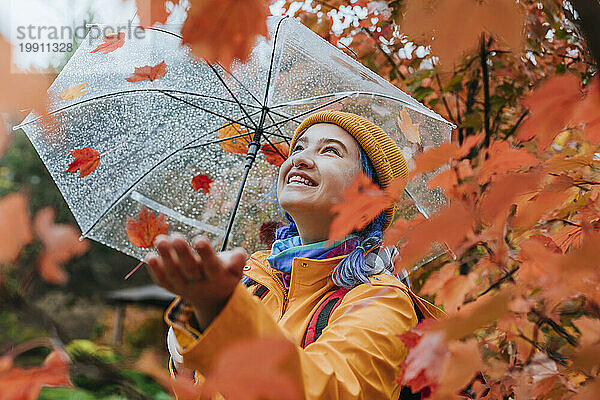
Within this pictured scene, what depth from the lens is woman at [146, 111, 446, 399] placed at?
62 cm

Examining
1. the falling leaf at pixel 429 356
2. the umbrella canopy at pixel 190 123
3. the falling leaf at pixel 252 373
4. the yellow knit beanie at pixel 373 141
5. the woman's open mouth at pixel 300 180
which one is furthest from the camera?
the umbrella canopy at pixel 190 123

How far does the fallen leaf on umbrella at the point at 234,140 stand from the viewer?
6.17 feet

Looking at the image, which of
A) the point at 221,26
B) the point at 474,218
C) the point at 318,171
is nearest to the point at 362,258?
the point at 318,171

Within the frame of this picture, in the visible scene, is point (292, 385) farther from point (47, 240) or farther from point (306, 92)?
point (47, 240)

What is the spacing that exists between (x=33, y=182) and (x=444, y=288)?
29.4ft

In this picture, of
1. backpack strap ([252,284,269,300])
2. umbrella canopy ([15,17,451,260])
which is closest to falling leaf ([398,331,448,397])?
backpack strap ([252,284,269,300])

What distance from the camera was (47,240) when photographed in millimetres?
2662

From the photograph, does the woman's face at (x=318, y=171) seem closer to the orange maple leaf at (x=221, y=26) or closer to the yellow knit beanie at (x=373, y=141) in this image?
the yellow knit beanie at (x=373, y=141)

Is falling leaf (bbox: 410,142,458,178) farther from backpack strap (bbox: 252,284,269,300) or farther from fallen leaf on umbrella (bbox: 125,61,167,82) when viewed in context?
fallen leaf on umbrella (bbox: 125,61,167,82)

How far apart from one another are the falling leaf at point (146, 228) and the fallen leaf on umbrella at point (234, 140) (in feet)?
1.23

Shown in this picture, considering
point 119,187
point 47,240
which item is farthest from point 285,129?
point 47,240

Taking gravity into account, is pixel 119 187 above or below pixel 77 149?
Answer: below

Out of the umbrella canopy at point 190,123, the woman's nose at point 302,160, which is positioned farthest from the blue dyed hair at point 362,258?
the umbrella canopy at point 190,123

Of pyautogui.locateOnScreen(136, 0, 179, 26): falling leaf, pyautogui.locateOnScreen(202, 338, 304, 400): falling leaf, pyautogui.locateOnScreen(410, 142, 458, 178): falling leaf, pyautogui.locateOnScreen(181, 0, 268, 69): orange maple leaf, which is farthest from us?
pyautogui.locateOnScreen(410, 142, 458, 178): falling leaf
